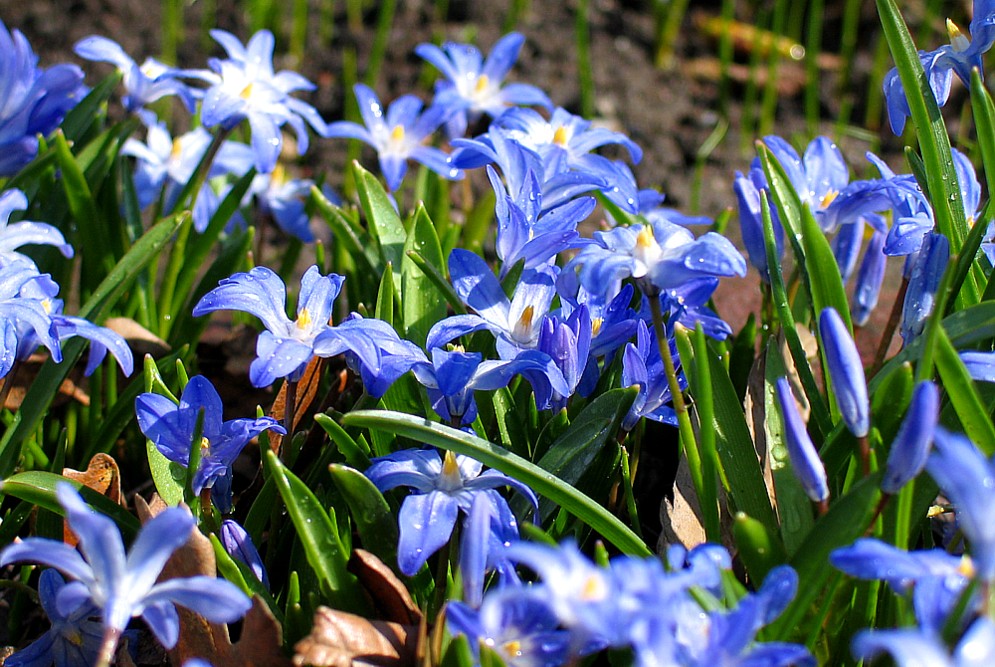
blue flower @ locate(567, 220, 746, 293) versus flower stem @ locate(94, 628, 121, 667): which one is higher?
blue flower @ locate(567, 220, 746, 293)

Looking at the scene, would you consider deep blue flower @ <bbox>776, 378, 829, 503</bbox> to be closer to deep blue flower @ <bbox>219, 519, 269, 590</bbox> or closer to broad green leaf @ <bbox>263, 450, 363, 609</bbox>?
broad green leaf @ <bbox>263, 450, 363, 609</bbox>

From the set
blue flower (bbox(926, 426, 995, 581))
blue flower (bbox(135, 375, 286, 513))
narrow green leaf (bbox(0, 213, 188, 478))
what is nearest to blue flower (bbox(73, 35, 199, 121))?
narrow green leaf (bbox(0, 213, 188, 478))

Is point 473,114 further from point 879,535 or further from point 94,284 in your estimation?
point 879,535

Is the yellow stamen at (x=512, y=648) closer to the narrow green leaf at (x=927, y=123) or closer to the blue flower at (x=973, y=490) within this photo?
the blue flower at (x=973, y=490)

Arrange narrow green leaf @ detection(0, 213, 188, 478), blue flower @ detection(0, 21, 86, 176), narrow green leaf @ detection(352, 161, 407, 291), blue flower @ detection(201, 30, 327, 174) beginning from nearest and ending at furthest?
1. narrow green leaf @ detection(0, 213, 188, 478)
2. narrow green leaf @ detection(352, 161, 407, 291)
3. blue flower @ detection(0, 21, 86, 176)
4. blue flower @ detection(201, 30, 327, 174)

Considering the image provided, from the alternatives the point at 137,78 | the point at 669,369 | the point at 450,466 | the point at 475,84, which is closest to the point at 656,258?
the point at 669,369

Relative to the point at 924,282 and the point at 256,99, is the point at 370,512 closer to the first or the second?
the point at 924,282
